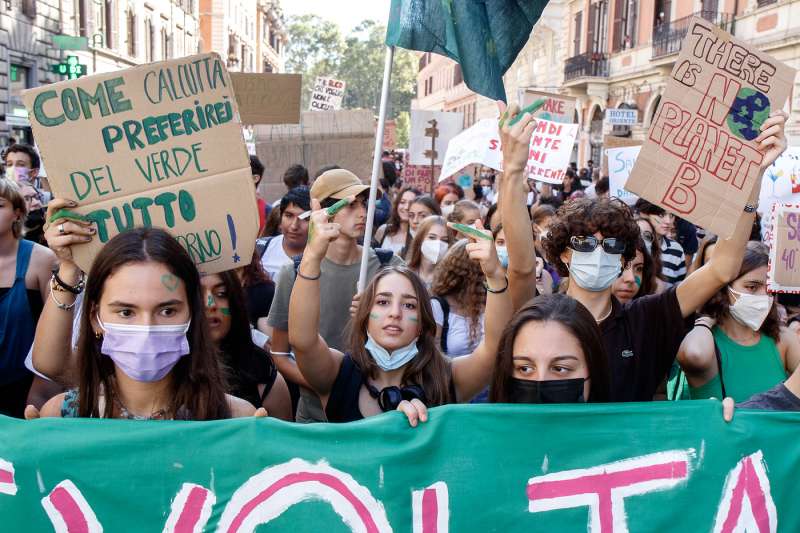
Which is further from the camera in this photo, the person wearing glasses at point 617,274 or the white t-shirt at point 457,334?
the white t-shirt at point 457,334

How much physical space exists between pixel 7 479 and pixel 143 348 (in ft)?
1.70

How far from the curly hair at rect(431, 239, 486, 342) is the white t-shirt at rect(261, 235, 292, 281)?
106cm

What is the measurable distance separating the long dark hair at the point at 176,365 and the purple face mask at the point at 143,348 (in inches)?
2.7

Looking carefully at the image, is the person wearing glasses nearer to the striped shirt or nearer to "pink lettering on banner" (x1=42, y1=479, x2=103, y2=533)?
"pink lettering on banner" (x1=42, y1=479, x2=103, y2=533)

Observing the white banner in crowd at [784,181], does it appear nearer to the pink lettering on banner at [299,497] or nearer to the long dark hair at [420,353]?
the long dark hair at [420,353]

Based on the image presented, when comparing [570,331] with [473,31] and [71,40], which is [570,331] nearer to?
[473,31]

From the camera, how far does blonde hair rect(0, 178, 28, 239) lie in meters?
3.52

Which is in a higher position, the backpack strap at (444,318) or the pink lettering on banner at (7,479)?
the backpack strap at (444,318)

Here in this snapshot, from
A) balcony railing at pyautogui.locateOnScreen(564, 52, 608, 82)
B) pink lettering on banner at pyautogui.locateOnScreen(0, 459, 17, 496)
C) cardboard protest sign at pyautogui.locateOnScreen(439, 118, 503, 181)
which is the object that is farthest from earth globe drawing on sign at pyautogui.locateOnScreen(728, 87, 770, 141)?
balcony railing at pyautogui.locateOnScreen(564, 52, 608, 82)

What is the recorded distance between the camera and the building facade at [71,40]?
19.8 metres

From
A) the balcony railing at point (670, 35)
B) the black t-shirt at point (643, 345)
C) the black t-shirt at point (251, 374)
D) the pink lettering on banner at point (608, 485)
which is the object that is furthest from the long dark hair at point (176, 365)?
the balcony railing at point (670, 35)

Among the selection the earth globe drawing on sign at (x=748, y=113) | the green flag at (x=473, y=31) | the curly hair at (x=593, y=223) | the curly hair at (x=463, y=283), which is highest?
the green flag at (x=473, y=31)

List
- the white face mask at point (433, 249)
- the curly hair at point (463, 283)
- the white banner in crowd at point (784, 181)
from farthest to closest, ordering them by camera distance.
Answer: the white banner in crowd at point (784, 181), the white face mask at point (433, 249), the curly hair at point (463, 283)

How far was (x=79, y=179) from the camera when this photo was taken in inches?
104
